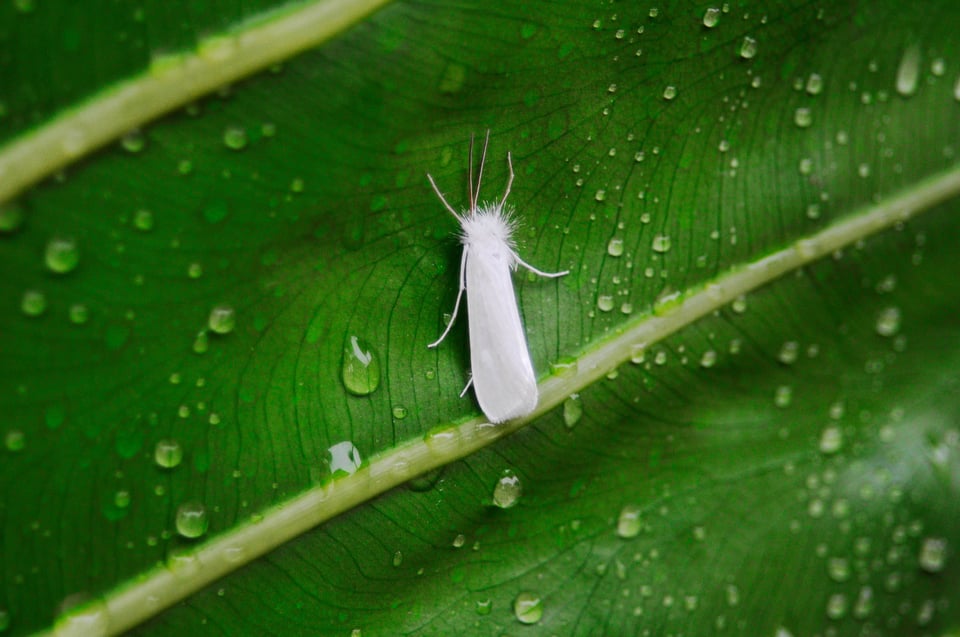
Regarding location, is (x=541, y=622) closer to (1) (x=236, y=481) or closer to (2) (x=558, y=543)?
(2) (x=558, y=543)

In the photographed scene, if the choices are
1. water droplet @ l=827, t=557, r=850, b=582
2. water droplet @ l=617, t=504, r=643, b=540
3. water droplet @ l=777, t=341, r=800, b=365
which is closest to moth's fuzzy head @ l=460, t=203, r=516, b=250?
water droplet @ l=617, t=504, r=643, b=540

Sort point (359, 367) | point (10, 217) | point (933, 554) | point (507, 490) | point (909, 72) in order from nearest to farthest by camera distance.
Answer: point (10, 217)
point (359, 367)
point (507, 490)
point (909, 72)
point (933, 554)

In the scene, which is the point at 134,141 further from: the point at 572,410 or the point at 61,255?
the point at 572,410

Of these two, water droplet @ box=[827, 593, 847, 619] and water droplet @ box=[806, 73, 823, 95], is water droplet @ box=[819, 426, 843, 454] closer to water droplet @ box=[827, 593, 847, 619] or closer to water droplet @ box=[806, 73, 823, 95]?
water droplet @ box=[827, 593, 847, 619]

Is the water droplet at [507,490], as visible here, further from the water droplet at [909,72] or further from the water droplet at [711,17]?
the water droplet at [909,72]

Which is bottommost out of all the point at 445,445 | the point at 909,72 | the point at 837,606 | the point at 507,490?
the point at 837,606

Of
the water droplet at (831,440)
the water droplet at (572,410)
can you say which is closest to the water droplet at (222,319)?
the water droplet at (572,410)

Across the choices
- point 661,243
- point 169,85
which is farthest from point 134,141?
point 661,243

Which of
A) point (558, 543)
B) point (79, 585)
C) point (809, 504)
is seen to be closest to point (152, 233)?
point (79, 585)
